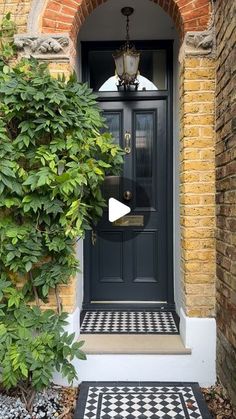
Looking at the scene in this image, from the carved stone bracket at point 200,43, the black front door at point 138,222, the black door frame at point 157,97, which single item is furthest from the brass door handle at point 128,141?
the carved stone bracket at point 200,43

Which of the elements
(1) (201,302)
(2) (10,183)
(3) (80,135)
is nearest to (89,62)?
(3) (80,135)

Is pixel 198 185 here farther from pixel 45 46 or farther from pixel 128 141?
pixel 45 46

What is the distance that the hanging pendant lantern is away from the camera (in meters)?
3.02

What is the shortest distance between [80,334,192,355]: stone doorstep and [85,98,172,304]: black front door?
2.33ft

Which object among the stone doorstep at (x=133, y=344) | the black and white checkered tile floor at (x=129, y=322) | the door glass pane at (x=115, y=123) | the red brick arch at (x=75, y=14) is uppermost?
the red brick arch at (x=75, y=14)

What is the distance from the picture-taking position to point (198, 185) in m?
2.53

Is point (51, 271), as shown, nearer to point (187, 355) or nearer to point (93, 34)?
point (187, 355)

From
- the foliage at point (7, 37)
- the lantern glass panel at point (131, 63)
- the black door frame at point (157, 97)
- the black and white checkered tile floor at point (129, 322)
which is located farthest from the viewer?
the black door frame at point (157, 97)

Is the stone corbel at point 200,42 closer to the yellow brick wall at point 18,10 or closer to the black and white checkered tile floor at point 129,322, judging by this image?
the yellow brick wall at point 18,10

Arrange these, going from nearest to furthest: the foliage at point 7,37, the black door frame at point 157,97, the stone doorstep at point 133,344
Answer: the foliage at point 7,37 < the stone doorstep at point 133,344 < the black door frame at point 157,97

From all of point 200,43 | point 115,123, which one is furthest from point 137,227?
point 200,43

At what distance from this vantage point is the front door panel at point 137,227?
3.42 metres

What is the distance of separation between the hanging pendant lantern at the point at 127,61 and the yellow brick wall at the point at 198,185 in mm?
649

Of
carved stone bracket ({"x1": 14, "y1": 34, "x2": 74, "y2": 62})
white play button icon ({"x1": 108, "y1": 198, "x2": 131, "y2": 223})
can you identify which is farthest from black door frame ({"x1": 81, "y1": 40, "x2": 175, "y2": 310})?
carved stone bracket ({"x1": 14, "y1": 34, "x2": 74, "y2": 62})
